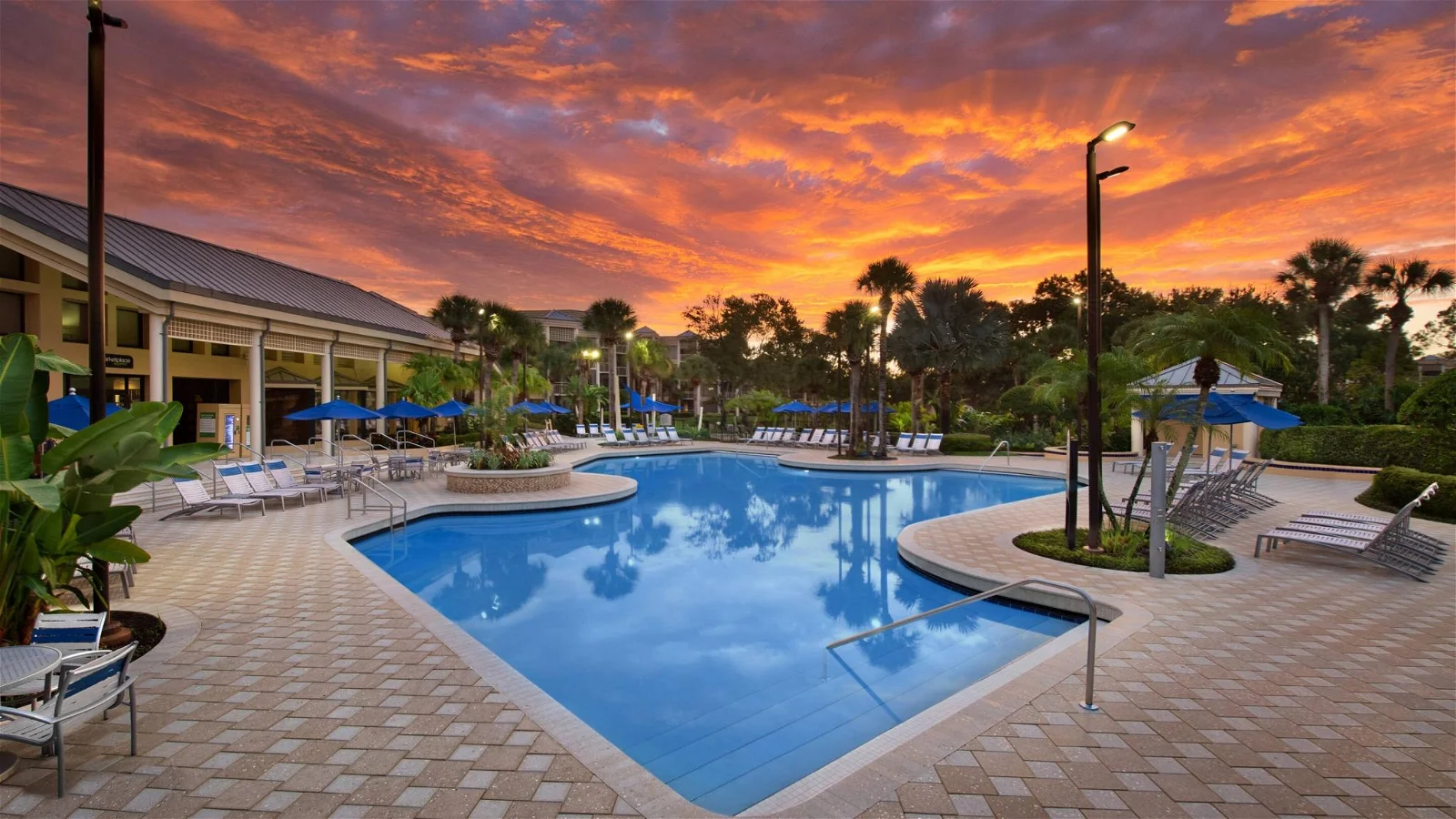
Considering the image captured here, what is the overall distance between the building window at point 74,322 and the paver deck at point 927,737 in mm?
17128

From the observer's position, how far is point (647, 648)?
21.9 ft

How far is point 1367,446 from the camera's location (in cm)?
1706

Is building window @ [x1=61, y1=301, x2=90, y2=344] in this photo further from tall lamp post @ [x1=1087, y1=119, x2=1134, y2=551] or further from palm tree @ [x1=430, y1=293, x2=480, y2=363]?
tall lamp post @ [x1=1087, y1=119, x2=1134, y2=551]

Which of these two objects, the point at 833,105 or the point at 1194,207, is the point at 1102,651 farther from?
the point at 1194,207

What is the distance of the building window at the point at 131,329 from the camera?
19359 mm

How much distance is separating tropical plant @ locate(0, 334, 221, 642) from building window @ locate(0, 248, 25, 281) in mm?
18024

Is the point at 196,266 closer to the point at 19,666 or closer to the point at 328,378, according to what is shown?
the point at 328,378

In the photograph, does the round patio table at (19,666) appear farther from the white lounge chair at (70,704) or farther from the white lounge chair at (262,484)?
the white lounge chair at (262,484)

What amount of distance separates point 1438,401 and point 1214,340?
795 cm

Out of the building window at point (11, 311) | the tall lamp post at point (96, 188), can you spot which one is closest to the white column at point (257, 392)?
the building window at point (11, 311)

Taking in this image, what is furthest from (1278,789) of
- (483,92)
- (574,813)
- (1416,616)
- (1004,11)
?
(483,92)

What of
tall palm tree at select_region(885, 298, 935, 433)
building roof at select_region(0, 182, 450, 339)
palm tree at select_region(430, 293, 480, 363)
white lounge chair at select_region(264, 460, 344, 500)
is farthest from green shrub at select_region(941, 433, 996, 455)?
building roof at select_region(0, 182, 450, 339)

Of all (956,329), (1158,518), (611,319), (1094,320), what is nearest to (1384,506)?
(1158,518)

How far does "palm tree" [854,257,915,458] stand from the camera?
23703 mm
